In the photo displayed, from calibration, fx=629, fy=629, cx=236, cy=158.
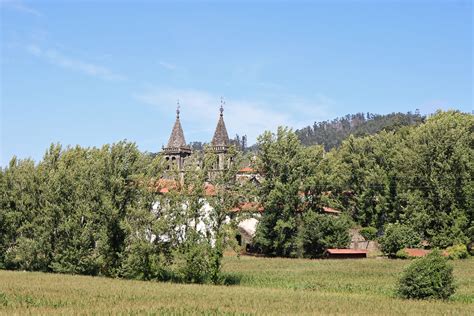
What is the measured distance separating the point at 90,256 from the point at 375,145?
45.0 metres

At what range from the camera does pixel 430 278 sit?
1312 inches

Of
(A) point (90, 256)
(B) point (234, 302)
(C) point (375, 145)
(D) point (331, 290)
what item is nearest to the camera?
(B) point (234, 302)

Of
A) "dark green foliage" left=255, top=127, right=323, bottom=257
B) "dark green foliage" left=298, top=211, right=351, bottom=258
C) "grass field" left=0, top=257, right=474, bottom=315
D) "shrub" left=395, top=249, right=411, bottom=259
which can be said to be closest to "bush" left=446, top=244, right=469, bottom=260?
"shrub" left=395, top=249, right=411, bottom=259

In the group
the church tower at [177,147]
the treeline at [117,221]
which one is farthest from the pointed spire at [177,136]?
the treeline at [117,221]

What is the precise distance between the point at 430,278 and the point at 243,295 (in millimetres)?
9967

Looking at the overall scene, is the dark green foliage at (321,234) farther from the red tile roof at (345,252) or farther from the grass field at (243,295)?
the grass field at (243,295)

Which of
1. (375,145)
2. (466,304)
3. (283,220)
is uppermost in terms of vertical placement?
(375,145)

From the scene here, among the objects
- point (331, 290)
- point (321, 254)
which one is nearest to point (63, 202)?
point (331, 290)

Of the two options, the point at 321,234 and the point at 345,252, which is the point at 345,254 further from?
the point at 321,234

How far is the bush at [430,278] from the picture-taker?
107 feet

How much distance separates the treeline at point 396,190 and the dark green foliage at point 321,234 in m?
0.11

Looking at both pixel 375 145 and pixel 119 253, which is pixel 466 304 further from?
pixel 375 145

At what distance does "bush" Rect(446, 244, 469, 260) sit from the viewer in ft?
200

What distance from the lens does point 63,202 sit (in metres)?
51.8
